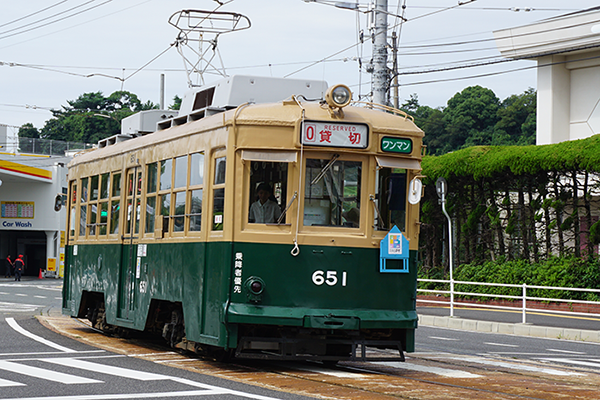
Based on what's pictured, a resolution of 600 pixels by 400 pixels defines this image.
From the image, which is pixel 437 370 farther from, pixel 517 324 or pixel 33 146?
pixel 33 146

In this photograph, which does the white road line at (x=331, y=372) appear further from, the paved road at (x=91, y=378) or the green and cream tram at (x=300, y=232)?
the paved road at (x=91, y=378)

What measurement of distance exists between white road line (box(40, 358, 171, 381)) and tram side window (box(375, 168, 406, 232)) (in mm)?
3046

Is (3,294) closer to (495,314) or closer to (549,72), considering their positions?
(495,314)

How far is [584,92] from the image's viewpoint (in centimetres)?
2920

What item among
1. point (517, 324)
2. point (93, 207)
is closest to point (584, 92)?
point (517, 324)

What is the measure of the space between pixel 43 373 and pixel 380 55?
13.2 meters

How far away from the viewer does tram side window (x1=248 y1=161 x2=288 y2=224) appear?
32.9 feet

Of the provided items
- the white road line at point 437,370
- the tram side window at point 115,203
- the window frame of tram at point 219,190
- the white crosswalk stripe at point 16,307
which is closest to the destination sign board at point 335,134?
the window frame of tram at point 219,190

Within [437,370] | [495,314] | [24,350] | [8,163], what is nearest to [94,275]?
[24,350]

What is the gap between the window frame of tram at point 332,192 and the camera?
10.0m

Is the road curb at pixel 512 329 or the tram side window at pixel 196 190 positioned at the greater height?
the tram side window at pixel 196 190

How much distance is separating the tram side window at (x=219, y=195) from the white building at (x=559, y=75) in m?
20.5

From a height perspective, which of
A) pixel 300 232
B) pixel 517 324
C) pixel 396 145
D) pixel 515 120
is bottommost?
pixel 517 324

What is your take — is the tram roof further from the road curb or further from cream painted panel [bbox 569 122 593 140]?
cream painted panel [bbox 569 122 593 140]
